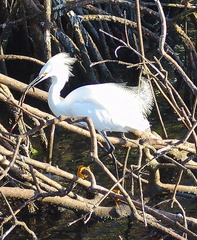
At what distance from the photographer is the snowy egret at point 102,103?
4453mm

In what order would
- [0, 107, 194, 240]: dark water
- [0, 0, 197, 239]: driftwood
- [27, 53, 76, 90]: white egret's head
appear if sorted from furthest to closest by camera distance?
[0, 107, 194, 240]: dark water
[27, 53, 76, 90]: white egret's head
[0, 0, 197, 239]: driftwood

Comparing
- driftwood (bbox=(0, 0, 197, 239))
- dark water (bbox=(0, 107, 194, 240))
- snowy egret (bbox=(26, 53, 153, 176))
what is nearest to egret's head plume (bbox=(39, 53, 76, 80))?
snowy egret (bbox=(26, 53, 153, 176))

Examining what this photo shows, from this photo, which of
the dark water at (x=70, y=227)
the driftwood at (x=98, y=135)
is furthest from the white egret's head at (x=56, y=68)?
the dark water at (x=70, y=227)

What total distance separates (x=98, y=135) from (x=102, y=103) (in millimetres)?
254

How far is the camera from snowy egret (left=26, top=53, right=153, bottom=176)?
14.6 ft

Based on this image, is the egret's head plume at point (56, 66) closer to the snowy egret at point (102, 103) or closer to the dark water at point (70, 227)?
the snowy egret at point (102, 103)

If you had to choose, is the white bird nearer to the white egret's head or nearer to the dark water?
the white egret's head

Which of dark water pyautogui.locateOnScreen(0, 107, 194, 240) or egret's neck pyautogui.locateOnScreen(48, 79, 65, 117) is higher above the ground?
egret's neck pyautogui.locateOnScreen(48, 79, 65, 117)

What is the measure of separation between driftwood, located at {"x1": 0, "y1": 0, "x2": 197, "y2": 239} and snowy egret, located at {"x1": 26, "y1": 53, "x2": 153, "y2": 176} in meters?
0.13

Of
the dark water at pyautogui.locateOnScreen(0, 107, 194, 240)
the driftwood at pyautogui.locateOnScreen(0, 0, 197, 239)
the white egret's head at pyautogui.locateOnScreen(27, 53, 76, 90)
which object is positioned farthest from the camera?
the dark water at pyautogui.locateOnScreen(0, 107, 194, 240)

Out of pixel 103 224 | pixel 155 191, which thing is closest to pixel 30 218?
pixel 103 224

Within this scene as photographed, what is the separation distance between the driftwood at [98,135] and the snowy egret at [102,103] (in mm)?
132

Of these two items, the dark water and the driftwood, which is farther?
the dark water

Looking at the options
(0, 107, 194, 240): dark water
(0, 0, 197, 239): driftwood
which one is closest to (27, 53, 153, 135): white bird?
(0, 0, 197, 239): driftwood
